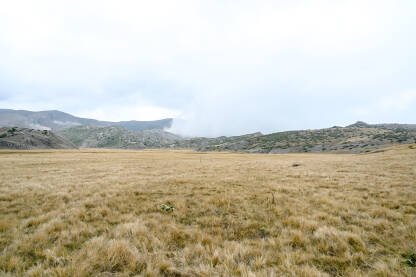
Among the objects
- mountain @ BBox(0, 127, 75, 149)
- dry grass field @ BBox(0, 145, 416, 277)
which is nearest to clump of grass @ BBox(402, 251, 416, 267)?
dry grass field @ BBox(0, 145, 416, 277)

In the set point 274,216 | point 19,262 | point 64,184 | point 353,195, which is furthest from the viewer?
point 64,184

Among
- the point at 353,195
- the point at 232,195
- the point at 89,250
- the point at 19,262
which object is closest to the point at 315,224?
the point at 232,195

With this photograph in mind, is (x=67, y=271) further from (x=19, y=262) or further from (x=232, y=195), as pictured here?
(x=232, y=195)

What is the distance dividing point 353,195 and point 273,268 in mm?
7586

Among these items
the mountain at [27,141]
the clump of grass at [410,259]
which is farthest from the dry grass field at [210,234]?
the mountain at [27,141]

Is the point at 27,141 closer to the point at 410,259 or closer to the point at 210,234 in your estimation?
the point at 210,234

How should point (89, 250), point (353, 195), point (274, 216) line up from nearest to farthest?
point (89, 250)
point (274, 216)
point (353, 195)

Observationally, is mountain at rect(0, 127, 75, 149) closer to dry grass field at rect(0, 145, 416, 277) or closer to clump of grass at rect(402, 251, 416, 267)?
dry grass field at rect(0, 145, 416, 277)

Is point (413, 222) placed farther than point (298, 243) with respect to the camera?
Yes

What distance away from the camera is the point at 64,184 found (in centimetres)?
1147

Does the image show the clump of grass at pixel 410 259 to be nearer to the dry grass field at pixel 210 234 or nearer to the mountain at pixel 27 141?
the dry grass field at pixel 210 234

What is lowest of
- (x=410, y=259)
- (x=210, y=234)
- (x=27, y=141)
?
(x=210, y=234)

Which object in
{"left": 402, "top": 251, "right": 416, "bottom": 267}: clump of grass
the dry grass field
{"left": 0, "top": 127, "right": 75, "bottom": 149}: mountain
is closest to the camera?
{"left": 402, "top": 251, "right": 416, "bottom": 267}: clump of grass

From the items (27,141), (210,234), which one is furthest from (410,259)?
(27,141)
